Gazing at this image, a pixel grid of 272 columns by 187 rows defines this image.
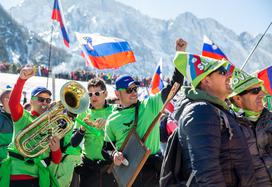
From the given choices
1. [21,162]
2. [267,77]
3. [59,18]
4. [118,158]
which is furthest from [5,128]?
[59,18]

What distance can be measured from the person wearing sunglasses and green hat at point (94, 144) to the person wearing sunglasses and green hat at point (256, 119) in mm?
1591

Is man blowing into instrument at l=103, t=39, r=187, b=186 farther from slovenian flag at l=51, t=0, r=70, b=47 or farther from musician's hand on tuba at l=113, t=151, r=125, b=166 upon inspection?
slovenian flag at l=51, t=0, r=70, b=47

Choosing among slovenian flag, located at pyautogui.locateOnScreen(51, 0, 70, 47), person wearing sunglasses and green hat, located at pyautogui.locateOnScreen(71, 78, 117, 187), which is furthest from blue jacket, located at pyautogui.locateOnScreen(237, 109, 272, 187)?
slovenian flag, located at pyautogui.locateOnScreen(51, 0, 70, 47)

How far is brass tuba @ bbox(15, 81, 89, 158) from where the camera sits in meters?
4.35

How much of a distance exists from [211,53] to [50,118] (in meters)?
4.16

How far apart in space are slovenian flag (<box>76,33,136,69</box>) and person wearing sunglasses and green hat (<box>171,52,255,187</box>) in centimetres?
541

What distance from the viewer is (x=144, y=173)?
441 centimetres

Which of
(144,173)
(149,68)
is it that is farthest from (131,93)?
(149,68)

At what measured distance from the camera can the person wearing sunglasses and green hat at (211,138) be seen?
256 cm

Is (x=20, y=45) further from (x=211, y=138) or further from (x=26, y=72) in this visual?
(x=211, y=138)

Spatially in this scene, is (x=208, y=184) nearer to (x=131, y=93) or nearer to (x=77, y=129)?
(x=131, y=93)

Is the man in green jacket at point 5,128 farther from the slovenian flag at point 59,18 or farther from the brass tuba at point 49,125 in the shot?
the slovenian flag at point 59,18

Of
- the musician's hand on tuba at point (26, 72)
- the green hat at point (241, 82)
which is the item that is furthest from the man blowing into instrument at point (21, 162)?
the green hat at point (241, 82)

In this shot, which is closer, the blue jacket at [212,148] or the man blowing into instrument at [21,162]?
the blue jacket at [212,148]
